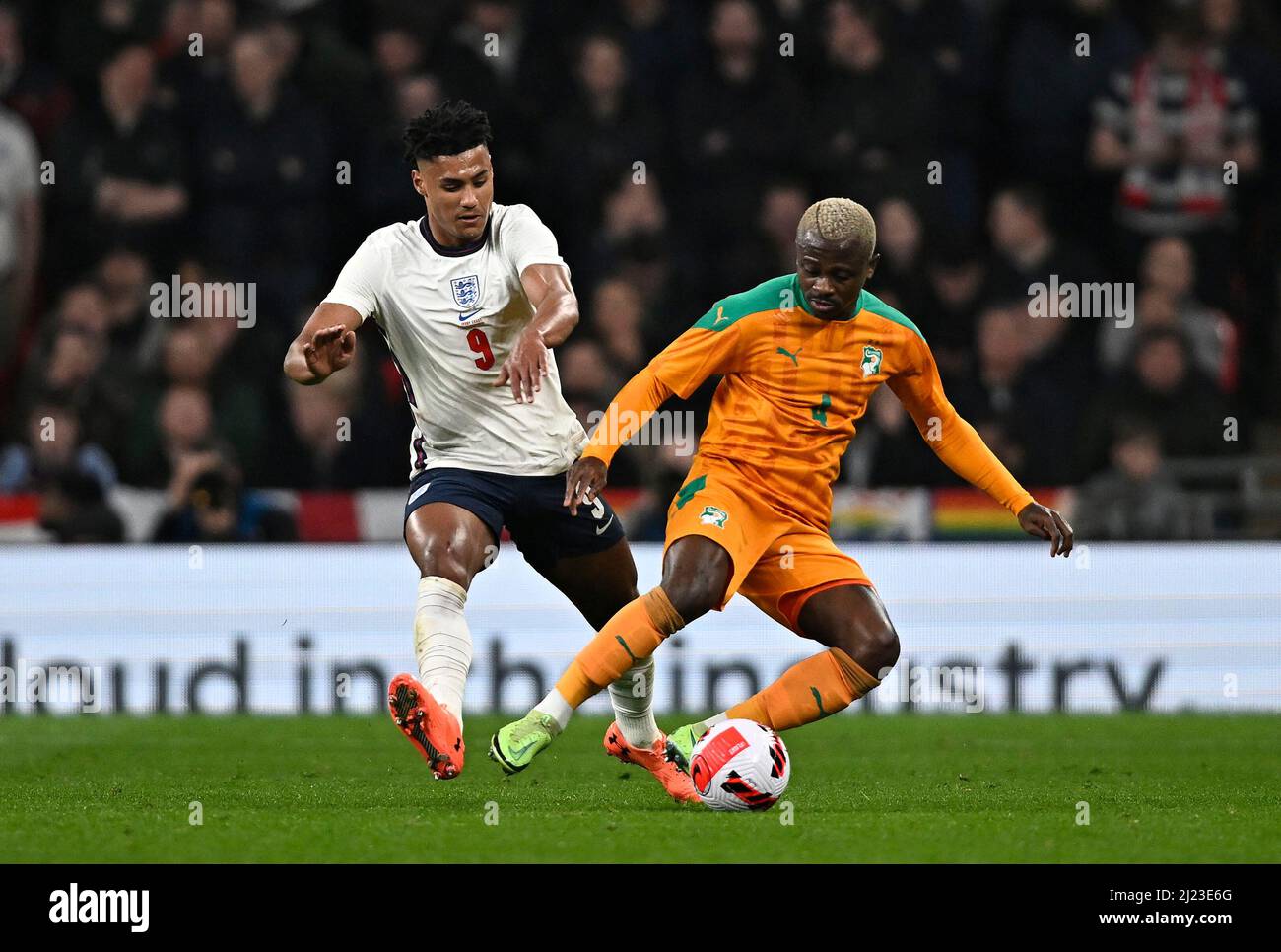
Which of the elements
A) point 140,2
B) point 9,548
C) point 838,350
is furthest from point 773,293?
point 140,2

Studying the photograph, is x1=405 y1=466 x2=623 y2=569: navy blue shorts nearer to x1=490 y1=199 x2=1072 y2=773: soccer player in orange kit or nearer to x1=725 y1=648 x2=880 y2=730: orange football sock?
x1=490 y1=199 x2=1072 y2=773: soccer player in orange kit

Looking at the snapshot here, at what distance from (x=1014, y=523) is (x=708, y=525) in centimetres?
517

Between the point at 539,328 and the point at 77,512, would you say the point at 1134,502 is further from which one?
the point at 539,328

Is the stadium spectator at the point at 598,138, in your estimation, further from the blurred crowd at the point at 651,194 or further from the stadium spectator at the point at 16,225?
the stadium spectator at the point at 16,225

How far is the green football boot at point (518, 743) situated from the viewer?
18.3ft

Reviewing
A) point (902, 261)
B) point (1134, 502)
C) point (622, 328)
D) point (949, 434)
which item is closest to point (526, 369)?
point (949, 434)

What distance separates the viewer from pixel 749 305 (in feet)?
20.3

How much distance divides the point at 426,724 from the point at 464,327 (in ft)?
4.63

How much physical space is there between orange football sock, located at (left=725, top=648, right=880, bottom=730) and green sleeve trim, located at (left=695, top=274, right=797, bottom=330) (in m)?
1.10

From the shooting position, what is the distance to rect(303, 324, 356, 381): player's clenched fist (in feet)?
18.4

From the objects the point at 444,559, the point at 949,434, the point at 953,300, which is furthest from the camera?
the point at 953,300

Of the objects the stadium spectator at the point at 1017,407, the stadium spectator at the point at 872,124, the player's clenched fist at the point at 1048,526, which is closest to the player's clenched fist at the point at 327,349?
the player's clenched fist at the point at 1048,526

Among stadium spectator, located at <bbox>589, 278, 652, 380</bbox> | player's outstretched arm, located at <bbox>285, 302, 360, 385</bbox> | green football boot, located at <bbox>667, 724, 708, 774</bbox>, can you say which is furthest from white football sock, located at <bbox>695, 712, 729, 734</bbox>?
stadium spectator, located at <bbox>589, 278, 652, 380</bbox>

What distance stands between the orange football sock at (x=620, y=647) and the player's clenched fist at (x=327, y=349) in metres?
1.14
